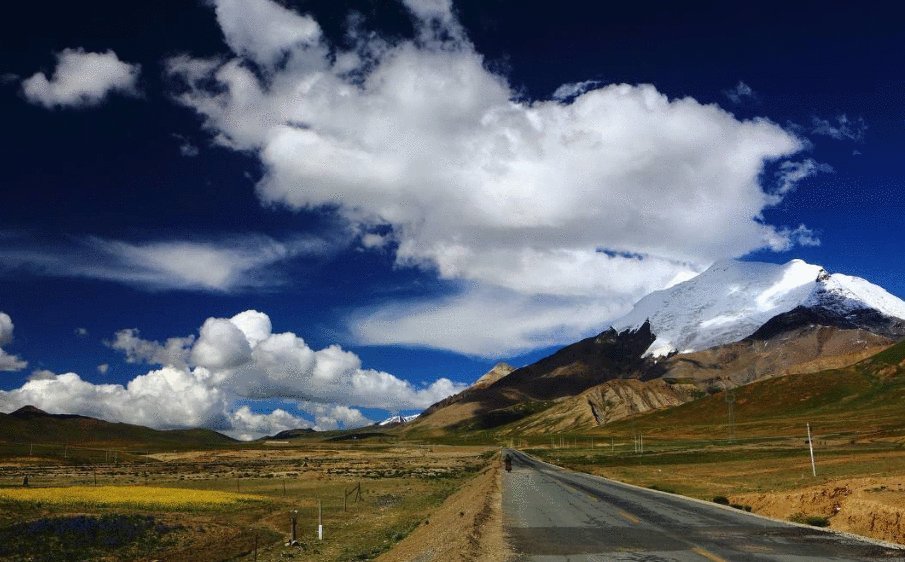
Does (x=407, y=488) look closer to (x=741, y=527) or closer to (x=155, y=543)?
(x=155, y=543)

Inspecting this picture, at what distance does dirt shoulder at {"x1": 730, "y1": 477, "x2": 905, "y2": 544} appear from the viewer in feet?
64.2

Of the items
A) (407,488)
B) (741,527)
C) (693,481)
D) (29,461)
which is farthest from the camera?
(29,461)

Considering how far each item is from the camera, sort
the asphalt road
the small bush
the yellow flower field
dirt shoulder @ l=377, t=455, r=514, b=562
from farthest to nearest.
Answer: the yellow flower field < the small bush < dirt shoulder @ l=377, t=455, r=514, b=562 < the asphalt road

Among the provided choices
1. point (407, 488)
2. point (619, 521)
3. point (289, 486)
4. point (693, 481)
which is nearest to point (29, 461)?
point (289, 486)

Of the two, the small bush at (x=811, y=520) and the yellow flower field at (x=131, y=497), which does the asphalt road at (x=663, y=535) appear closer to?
the small bush at (x=811, y=520)

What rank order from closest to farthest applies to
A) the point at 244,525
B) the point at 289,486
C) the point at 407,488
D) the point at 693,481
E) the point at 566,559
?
the point at 566,559 < the point at 244,525 < the point at 693,481 < the point at 407,488 < the point at 289,486

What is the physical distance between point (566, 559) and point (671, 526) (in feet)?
25.6

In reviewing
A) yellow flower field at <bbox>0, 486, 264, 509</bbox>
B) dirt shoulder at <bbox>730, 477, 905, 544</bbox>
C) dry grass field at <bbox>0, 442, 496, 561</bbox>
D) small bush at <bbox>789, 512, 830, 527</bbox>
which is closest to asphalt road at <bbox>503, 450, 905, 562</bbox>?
small bush at <bbox>789, 512, 830, 527</bbox>

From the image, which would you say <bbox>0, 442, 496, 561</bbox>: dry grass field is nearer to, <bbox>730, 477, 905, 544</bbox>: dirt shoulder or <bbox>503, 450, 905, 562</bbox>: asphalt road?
<bbox>503, 450, 905, 562</bbox>: asphalt road

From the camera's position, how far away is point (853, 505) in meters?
22.3

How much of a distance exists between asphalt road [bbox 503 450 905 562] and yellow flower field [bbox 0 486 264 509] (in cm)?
3343

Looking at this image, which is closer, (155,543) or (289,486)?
(155,543)

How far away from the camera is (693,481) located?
177 ft

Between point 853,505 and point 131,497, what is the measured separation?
55.9m
